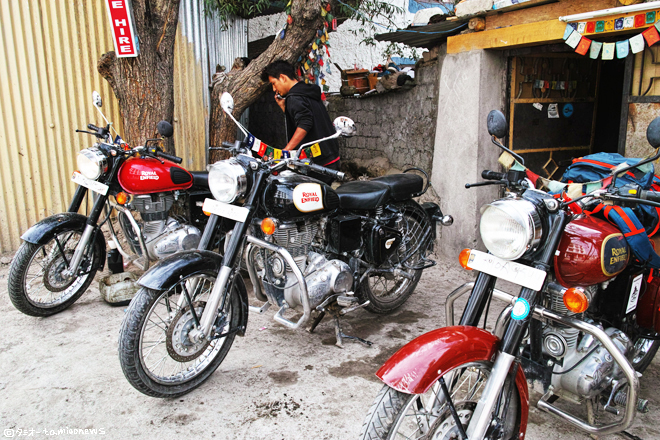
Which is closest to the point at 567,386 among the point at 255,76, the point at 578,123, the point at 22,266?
the point at 22,266

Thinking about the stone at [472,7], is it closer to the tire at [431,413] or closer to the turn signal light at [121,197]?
the turn signal light at [121,197]

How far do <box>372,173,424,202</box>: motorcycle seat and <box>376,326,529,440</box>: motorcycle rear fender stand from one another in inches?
73.8

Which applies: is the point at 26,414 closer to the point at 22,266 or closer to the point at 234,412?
the point at 234,412

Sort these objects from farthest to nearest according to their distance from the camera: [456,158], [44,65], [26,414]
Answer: [44,65], [456,158], [26,414]

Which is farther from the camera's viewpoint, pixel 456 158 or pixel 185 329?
pixel 456 158

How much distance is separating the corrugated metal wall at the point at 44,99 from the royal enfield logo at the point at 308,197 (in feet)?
12.5

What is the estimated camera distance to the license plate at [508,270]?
6.10 feet

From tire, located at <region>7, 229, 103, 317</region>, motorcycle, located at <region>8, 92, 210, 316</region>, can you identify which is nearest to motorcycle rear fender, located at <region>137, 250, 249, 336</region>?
motorcycle, located at <region>8, 92, 210, 316</region>

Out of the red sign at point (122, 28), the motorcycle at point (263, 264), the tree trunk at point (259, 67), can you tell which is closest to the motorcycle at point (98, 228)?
the motorcycle at point (263, 264)

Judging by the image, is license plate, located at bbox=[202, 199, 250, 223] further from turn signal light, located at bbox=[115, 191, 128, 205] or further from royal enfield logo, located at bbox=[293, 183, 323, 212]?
turn signal light, located at bbox=[115, 191, 128, 205]

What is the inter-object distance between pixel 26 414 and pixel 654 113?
4.39 meters

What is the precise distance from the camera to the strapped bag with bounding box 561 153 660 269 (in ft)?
7.68

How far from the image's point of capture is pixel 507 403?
200 centimetres

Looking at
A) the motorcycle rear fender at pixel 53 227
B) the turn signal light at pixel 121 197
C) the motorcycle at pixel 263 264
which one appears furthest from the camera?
the turn signal light at pixel 121 197
